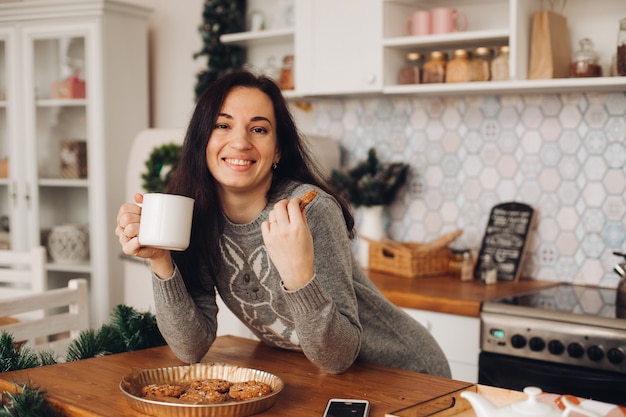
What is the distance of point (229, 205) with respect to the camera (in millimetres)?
1895

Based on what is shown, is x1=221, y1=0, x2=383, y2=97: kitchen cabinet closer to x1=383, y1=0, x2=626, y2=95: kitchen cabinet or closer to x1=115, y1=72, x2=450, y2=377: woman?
x1=383, y1=0, x2=626, y2=95: kitchen cabinet

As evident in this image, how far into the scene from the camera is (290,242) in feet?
4.96

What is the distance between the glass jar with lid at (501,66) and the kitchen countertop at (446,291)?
777mm

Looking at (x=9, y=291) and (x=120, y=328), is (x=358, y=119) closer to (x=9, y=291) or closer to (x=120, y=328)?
(x=9, y=291)

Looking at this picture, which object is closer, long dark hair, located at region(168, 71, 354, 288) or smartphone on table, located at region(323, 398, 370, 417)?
smartphone on table, located at region(323, 398, 370, 417)

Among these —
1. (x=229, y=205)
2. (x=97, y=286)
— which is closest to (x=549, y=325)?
(x=229, y=205)

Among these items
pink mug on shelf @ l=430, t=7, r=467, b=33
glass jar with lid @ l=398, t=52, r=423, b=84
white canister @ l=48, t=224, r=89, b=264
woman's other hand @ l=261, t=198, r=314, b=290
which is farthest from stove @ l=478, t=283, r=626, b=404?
white canister @ l=48, t=224, r=89, b=264

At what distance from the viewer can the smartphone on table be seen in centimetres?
135

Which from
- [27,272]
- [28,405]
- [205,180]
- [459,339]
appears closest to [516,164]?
[459,339]

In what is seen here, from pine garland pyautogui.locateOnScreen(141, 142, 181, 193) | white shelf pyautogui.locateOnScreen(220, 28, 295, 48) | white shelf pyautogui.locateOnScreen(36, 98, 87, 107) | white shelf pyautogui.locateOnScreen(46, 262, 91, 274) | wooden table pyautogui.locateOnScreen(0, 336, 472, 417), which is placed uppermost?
white shelf pyautogui.locateOnScreen(220, 28, 295, 48)

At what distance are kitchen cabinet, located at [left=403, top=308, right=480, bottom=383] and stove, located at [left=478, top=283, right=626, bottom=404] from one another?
0.24 ft

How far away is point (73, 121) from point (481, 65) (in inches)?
87.4

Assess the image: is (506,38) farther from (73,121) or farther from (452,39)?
(73,121)

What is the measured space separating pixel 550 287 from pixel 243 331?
4.07 ft
